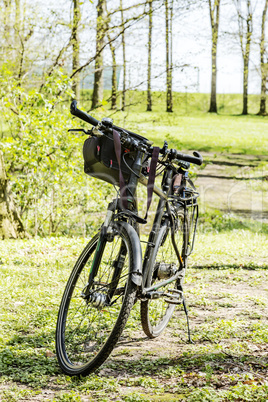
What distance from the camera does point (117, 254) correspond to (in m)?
3.06

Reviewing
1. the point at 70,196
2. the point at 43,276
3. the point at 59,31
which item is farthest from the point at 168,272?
the point at 59,31

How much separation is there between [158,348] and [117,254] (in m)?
0.87

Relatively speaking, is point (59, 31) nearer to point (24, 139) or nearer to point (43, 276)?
point (24, 139)

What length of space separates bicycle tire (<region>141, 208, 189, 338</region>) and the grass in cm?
11

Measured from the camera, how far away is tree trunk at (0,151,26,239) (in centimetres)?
770

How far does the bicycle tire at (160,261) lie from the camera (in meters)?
3.24

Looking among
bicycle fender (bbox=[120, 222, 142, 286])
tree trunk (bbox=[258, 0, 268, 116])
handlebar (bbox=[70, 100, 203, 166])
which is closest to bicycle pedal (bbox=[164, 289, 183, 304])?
bicycle fender (bbox=[120, 222, 142, 286])

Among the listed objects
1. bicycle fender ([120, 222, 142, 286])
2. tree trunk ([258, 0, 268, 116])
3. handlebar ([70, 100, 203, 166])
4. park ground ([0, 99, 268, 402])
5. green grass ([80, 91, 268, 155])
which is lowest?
park ground ([0, 99, 268, 402])

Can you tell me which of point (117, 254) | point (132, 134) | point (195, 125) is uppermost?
point (195, 125)

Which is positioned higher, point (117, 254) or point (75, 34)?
point (75, 34)

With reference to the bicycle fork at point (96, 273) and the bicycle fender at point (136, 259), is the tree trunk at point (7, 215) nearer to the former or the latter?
the bicycle fork at point (96, 273)

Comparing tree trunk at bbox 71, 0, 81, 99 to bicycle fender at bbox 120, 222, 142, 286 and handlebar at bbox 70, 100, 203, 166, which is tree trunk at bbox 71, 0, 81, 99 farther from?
bicycle fender at bbox 120, 222, 142, 286

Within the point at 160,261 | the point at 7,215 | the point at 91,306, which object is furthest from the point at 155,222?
the point at 7,215

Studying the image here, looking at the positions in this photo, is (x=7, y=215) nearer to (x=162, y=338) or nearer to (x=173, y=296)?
(x=162, y=338)
